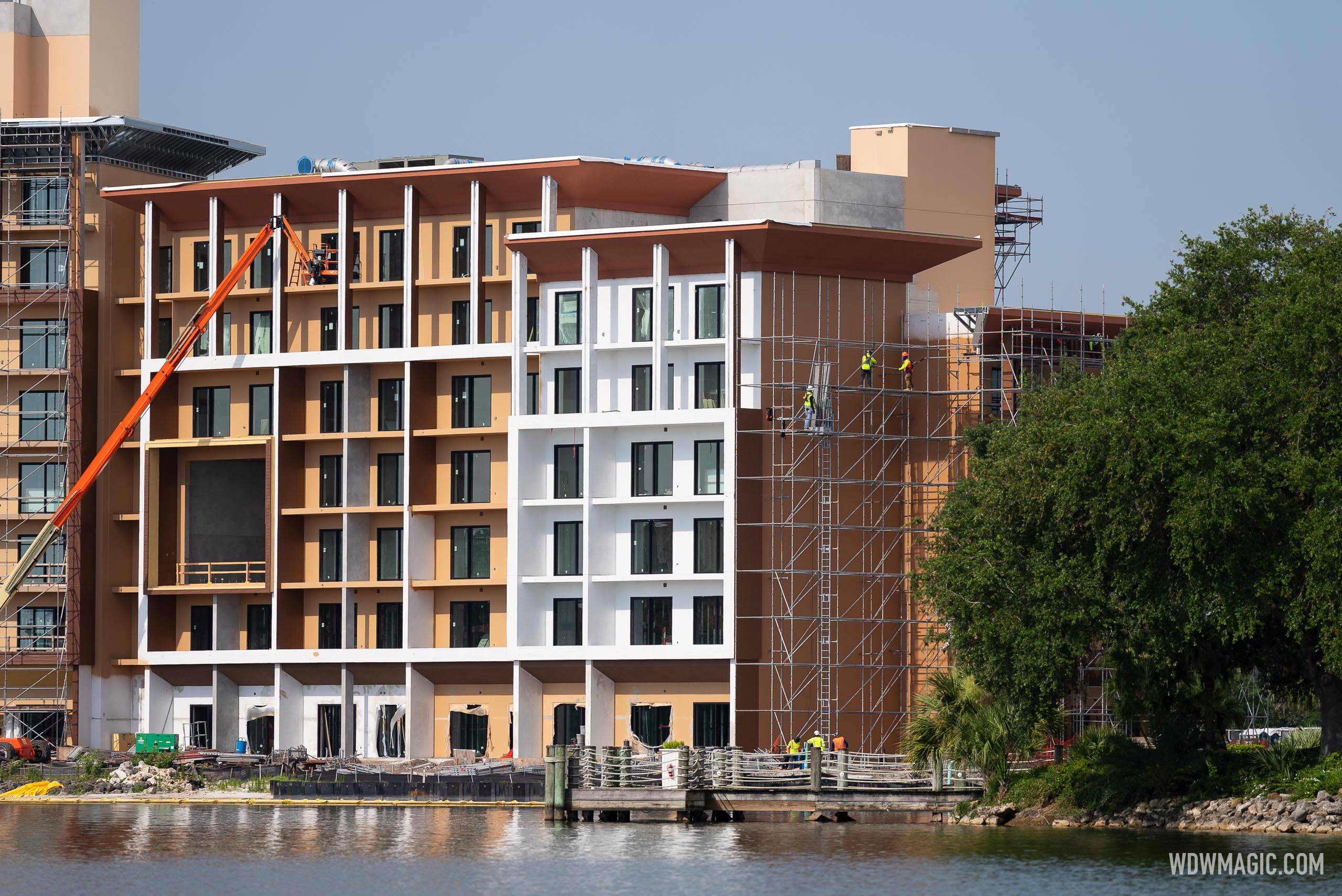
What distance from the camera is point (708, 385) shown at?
7950cm

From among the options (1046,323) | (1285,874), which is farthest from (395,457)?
(1285,874)

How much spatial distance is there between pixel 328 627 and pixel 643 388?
55.9 ft

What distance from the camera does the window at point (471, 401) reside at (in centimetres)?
8369

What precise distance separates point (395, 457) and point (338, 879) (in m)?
39.5

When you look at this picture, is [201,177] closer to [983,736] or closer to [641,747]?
[641,747]

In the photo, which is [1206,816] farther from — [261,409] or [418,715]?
[261,409]

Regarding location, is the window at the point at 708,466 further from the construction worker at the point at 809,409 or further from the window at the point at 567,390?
the window at the point at 567,390

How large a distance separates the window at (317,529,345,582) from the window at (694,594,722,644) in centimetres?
1599

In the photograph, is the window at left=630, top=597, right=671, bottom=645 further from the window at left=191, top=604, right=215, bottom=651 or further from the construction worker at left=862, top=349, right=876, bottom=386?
the window at left=191, top=604, right=215, bottom=651

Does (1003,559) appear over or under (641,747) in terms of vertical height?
over

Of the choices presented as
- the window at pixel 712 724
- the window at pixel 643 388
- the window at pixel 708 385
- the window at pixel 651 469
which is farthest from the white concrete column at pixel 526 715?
the window at pixel 708 385

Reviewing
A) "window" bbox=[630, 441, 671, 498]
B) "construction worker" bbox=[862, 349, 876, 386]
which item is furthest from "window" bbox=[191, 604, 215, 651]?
"construction worker" bbox=[862, 349, 876, 386]

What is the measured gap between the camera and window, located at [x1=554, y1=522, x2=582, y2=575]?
263ft

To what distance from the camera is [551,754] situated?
59.5 meters
